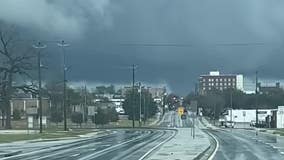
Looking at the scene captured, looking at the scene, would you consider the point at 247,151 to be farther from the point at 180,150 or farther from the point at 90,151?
the point at 90,151

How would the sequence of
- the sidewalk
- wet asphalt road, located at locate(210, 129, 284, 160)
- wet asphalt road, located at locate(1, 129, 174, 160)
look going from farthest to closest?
1. wet asphalt road, located at locate(1, 129, 174, 160)
2. wet asphalt road, located at locate(210, 129, 284, 160)
3. the sidewalk

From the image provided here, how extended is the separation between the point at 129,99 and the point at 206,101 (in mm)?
43124

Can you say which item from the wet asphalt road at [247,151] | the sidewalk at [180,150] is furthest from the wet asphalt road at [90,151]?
the wet asphalt road at [247,151]

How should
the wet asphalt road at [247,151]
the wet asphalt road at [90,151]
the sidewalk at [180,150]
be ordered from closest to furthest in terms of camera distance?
the sidewalk at [180,150]
the wet asphalt road at [247,151]
the wet asphalt road at [90,151]

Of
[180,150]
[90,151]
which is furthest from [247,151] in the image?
[90,151]

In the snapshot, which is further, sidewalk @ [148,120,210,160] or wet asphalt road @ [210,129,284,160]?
wet asphalt road @ [210,129,284,160]

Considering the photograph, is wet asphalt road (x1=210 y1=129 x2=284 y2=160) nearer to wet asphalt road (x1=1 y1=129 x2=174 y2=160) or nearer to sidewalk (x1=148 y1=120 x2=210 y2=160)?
sidewalk (x1=148 y1=120 x2=210 y2=160)

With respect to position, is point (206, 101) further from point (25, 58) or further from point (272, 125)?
point (25, 58)

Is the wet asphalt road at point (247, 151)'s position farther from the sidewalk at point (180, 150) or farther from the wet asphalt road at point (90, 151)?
the wet asphalt road at point (90, 151)

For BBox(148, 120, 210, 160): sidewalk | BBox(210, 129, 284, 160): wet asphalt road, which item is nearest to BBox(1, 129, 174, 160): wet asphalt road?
BBox(148, 120, 210, 160): sidewalk

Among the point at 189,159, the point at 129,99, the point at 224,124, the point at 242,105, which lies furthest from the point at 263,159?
the point at 242,105

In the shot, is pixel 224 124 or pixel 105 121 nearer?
pixel 105 121

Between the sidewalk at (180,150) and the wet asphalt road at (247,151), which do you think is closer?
the sidewalk at (180,150)

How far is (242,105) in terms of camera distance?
196500 mm
